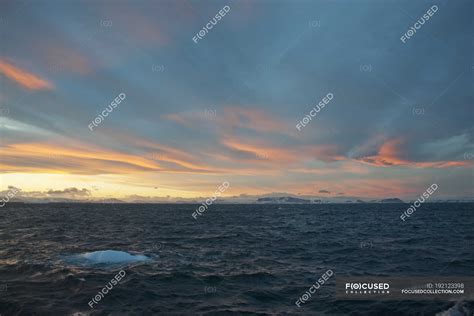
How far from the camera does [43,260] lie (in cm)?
2748

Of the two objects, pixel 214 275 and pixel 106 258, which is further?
pixel 106 258

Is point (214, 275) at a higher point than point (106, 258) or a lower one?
lower

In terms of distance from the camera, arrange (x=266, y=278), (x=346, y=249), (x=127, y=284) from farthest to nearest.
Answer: (x=346, y=249) → (x=266, y=278) → (x=127, y=284)

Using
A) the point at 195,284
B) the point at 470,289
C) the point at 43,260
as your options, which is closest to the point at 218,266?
the point at 195,284

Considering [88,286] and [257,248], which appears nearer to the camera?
[88,286]

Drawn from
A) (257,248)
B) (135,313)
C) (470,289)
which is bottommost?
(135,313)

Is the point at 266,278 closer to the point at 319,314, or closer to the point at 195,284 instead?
the point at 195,284

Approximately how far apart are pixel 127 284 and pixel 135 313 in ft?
15.6

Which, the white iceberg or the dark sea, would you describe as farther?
the white iceberg

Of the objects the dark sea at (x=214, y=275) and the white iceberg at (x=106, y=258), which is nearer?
the dark sea at (x=214, y=275)

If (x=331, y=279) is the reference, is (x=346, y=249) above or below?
above

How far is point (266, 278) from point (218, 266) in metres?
5.03

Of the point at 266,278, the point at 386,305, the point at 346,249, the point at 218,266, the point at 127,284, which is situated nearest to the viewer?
the point at 386,305

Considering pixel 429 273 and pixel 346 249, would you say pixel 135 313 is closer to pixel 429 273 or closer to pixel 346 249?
A: pixel 429 273
